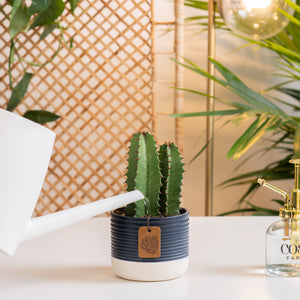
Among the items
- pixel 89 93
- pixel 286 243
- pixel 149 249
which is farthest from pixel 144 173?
pixel 89 93

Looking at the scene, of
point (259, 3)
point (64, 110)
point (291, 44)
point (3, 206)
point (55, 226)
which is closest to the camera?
point (3, 206)

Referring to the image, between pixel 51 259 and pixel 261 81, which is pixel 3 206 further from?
pixel 261 81

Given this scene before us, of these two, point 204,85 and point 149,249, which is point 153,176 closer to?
point 149,249

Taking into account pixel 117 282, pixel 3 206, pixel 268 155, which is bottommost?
pixel 117 282

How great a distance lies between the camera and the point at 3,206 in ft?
1.76

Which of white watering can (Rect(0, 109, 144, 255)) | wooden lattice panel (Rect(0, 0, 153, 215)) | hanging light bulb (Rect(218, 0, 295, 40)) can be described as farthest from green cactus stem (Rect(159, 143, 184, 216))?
wooden lattice panel (Rect(0, 0, 153, 215))

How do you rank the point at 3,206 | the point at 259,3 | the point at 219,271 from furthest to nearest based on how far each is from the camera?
1. the point at 259,3
2. the point at 219,271
3. the point at 3,206

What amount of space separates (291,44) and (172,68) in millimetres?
860

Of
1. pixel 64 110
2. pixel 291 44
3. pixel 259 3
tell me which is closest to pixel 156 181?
pixel 259 3

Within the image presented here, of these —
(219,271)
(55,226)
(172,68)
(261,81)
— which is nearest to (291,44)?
(261,81)

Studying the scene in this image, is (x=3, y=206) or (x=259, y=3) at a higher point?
(x=259, y=3)

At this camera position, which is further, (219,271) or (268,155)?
(268,155)

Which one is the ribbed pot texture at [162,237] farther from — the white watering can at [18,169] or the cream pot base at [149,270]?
the white watering can at [18,169]

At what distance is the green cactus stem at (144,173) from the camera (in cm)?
75
